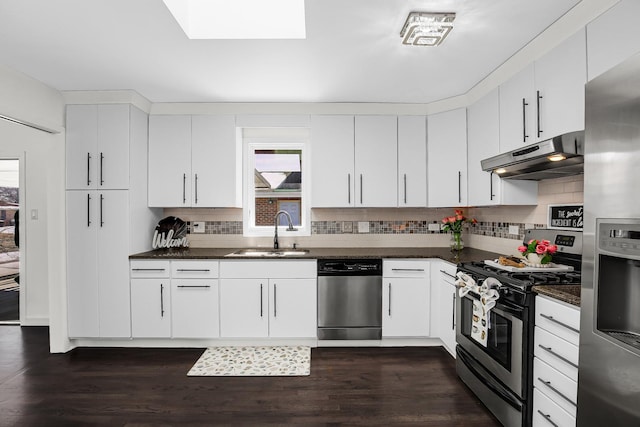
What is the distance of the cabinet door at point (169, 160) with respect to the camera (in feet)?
11.5

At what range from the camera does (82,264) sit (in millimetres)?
3201

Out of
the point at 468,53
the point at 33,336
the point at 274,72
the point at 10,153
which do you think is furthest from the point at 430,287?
the point at 10,153

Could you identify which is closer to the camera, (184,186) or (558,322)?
(558,322)

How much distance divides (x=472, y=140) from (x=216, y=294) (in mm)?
2784

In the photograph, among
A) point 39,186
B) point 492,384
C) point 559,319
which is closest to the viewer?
point 559,319

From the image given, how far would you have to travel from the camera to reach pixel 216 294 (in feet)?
10.5

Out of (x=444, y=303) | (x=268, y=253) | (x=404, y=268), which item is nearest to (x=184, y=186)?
(x=268, y=253)

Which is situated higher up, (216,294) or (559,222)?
(559,222)

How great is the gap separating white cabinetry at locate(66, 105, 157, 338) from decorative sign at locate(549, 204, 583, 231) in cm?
362

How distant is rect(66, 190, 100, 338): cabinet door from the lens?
10.5ft

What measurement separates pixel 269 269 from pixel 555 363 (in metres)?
2.25

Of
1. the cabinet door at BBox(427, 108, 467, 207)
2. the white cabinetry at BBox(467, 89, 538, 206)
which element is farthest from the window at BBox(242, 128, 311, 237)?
the white cabinetry at BBox(467, 89, 538, 206)

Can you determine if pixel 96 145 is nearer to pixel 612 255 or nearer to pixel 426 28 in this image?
pixel 426 28

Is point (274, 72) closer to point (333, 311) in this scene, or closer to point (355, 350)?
point (333, 311)
